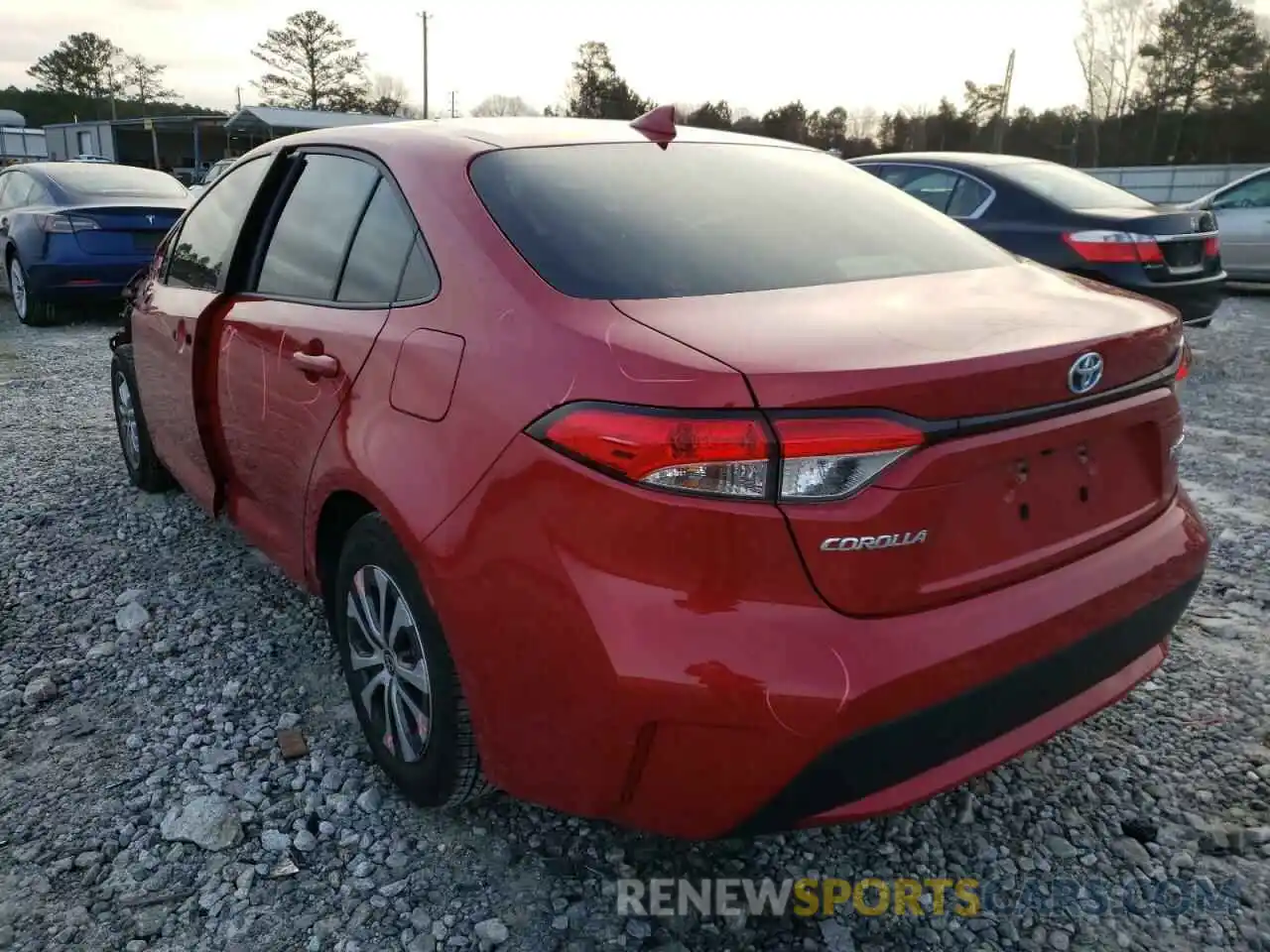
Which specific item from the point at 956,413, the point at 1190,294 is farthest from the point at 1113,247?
the point at 956,413

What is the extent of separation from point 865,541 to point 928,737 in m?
0.38

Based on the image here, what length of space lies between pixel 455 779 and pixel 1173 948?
151 cm

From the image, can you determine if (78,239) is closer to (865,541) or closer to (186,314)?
(186,314)

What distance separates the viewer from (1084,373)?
182 centimetres

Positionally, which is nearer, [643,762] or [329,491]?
[643,762]

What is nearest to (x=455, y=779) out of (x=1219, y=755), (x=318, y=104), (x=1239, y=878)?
(x=1239, y=878)

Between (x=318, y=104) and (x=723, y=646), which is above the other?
(x=318, y=104)

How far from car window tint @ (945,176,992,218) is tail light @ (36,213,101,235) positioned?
280 inches

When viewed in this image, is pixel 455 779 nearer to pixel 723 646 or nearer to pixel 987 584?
pixel 723 646

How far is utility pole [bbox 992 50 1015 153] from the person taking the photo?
133 feet

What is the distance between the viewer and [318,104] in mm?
56344

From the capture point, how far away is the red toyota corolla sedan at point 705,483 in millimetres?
1605

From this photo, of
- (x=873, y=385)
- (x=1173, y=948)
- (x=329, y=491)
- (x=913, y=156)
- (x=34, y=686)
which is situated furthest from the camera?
(x=913, y=156)

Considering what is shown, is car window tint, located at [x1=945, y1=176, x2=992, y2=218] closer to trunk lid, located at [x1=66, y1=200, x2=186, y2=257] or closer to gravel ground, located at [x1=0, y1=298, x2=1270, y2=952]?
gravel ground, located at [x1=0, y1=298, x2=1270, y2=952]
